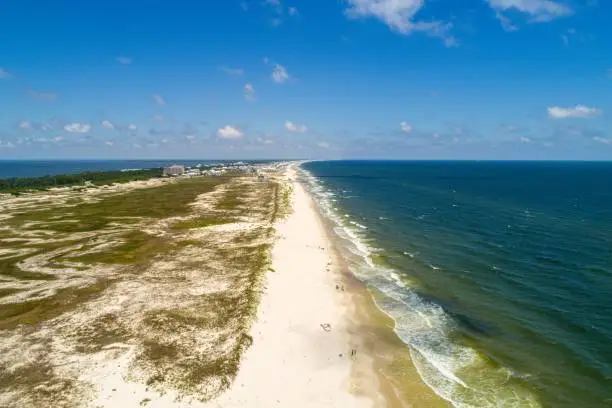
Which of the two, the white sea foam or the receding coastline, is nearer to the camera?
the white sea foam

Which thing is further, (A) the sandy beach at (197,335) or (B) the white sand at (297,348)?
(A) the sandy beach at (197,335)

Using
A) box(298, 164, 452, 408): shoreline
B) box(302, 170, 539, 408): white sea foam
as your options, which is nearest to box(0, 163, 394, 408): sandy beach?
box(298, 164, 452, 408): shoreline

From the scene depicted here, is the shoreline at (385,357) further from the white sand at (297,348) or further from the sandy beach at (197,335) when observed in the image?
the white sand at (297,348)

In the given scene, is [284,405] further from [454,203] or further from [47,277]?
[454,203]

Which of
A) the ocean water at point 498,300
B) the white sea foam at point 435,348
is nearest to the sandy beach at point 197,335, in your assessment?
the white sea foam at point 435,348

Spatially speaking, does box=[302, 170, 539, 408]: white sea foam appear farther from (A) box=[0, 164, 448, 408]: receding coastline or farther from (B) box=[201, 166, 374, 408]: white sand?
(B) box=[201, 166, 374, 408]: white sand

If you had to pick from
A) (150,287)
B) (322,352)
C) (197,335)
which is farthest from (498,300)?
(150,287)
